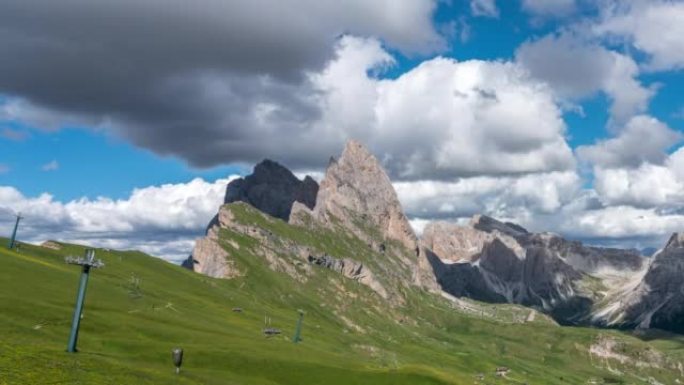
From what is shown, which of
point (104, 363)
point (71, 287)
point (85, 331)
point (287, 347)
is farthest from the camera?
point (71, 287)

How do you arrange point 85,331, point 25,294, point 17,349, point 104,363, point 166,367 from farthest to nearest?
point 25,294, point 85,331, point 166,367, point 104,363, point 17,349

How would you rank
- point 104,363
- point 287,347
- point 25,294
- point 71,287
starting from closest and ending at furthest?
1. point 104,363
2. point 25,294
3. point 287,347
4. point 71,287

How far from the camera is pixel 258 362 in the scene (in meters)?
133

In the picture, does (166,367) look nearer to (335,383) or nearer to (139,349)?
(139,349)

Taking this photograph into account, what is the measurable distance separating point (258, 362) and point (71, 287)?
84.3m

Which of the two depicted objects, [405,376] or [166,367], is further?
[405,376]

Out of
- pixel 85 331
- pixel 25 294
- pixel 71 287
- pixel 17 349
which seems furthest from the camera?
pixel 71 287

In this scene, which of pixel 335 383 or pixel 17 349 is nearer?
pixel 17 349

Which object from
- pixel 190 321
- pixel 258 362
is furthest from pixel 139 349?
pixel 190 321

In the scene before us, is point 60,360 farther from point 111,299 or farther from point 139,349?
point 111,299

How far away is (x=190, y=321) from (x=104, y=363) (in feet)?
361

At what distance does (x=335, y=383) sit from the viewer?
422 ft

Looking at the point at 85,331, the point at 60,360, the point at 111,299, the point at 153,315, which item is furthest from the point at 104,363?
the point at 111,299

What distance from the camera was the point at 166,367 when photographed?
110 m
